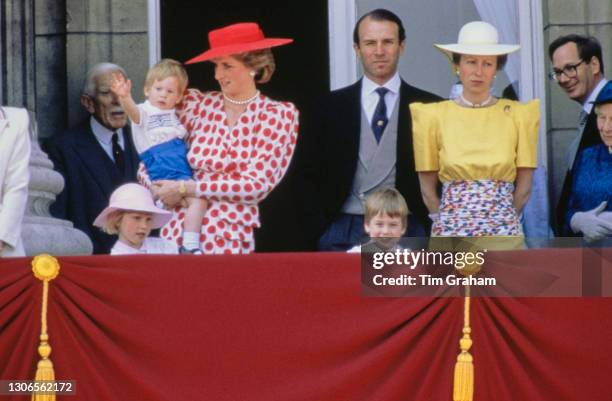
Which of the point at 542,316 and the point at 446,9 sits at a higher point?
the point at 446,9

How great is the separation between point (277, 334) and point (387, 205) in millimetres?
912

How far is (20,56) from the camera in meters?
12.3

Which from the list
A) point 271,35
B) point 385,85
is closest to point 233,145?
point 385,85

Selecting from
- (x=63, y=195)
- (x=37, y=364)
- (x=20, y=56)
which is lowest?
(x=37, y=364)

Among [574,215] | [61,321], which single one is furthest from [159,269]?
[574,215]

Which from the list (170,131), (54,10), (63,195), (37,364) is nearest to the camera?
(37,364)

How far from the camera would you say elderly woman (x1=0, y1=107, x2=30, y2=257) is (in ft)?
34.4

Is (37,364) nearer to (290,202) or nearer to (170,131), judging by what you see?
(170,131)

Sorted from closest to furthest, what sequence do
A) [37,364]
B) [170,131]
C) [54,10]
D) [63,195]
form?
[37,364] < [170,131] < [63,195] < [54,10]

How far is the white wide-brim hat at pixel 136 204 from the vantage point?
10789mm

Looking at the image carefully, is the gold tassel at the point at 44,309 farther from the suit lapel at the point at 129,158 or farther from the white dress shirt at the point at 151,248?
the suit lapel at the point at 129,158

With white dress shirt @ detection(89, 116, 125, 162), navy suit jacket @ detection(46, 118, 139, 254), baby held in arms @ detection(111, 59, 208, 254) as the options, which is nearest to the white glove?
baby held in arms @ detection(111, 59, 208, 254)

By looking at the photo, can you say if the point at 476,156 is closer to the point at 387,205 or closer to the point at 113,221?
the point at 387,205

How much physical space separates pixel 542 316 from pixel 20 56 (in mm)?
3781
